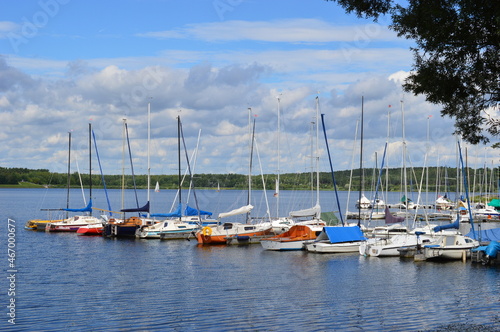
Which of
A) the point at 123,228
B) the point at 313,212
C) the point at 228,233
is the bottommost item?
the point at 123,228

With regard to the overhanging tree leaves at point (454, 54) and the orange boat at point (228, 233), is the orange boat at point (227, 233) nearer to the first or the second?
the orange boat at point (228, 233)

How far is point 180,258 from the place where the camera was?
168 feet

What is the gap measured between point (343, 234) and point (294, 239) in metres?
4.36

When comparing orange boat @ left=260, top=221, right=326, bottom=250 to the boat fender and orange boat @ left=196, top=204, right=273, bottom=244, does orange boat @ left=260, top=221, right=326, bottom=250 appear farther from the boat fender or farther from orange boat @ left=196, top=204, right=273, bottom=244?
the boat fender

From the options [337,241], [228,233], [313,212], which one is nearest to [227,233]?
[228,233]

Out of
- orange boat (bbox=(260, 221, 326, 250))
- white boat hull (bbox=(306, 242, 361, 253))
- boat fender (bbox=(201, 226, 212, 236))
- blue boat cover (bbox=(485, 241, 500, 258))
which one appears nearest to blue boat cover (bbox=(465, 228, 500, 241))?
blue boat cover (bbox=(485, 241, 500, 258))

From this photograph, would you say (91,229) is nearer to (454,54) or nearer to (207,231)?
(207,231)

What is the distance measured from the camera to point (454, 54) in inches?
709

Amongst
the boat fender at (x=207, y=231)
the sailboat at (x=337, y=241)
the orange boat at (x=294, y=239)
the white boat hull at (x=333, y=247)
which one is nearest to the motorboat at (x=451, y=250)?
the white boat hull at (x=333, y=247)

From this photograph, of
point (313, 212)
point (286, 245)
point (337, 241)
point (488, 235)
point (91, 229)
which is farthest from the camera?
point (91, 229)

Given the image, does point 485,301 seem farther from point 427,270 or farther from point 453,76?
point 453,76

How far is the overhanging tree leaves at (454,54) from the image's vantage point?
17.0 m

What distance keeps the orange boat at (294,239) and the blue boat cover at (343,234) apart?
2367 millimetres

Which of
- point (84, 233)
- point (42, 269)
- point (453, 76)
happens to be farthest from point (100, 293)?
point (84, 233)
